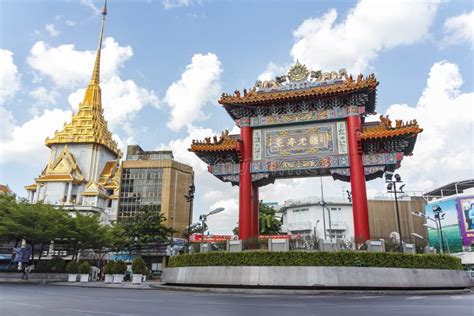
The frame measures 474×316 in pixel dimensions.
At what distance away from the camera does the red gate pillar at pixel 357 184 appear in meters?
20.9

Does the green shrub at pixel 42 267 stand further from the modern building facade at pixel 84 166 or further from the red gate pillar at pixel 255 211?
the modern building facade at pixel 84 166

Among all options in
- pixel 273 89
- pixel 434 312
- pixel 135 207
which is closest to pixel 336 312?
pixel 434 312

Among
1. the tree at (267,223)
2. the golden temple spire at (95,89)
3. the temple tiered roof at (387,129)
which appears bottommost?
the tree at (267,223)

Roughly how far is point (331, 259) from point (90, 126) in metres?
65.3

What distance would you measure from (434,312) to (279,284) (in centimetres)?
966

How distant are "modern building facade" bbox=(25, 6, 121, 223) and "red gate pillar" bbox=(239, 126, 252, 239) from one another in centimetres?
4678

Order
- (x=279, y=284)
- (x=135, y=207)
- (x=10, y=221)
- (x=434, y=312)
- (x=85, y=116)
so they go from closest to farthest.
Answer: (x=434, y=312), (x=279, y=284), (x=10, y=221), (x=135, y=207), (x=85, y=116)

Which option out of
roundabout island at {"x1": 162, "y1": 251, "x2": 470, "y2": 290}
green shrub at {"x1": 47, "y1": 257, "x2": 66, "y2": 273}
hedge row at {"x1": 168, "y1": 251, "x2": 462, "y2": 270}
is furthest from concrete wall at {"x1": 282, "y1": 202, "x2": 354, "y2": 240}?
roundabout island at {"x1": 162, "y1": 251, "x2": 470, "y2": 290}

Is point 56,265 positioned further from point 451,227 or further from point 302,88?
point 451,227

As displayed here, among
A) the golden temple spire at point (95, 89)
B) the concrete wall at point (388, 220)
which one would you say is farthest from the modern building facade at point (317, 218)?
the golden temple spire at point (95, 89)

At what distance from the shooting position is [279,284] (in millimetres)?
17812

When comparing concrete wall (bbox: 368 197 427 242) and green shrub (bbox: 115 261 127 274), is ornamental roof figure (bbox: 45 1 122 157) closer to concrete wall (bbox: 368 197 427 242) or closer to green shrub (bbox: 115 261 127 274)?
green shrub (bbox: 115 261 127 274)

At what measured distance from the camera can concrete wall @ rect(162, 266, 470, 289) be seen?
57.6ft

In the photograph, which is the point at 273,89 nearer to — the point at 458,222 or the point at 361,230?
the point at 361,230
